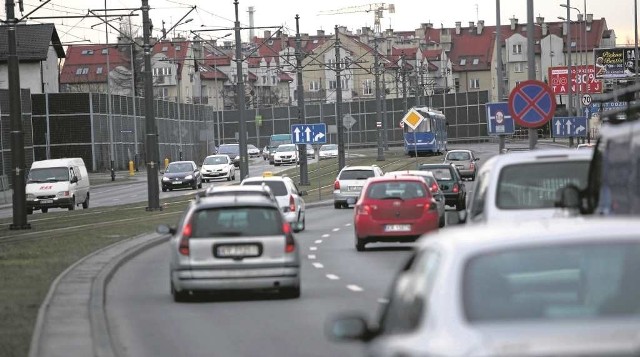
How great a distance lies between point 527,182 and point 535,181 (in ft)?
0.43

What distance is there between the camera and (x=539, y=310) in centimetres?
682

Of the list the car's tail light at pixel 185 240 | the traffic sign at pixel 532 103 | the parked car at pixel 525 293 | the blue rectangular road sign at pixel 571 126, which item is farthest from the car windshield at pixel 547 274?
the blue rectangular road sign at pixel 571 126

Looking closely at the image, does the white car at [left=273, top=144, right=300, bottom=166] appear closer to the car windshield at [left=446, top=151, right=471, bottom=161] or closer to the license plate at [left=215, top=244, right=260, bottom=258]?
the car windshield at [left=446, top=151, right=471, bottom=161]

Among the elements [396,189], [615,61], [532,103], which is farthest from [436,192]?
[615,61]

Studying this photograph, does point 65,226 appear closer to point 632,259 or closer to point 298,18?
point 298,18

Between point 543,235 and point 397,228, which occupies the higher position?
point 543,235

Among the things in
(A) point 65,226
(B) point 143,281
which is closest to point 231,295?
(B) point 143,281

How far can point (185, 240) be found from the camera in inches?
805

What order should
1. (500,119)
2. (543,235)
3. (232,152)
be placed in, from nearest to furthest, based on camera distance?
(543,235) < (500,119) < (232,152)

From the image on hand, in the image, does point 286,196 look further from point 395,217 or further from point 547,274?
point 547,274

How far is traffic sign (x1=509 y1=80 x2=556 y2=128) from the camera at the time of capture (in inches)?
1072

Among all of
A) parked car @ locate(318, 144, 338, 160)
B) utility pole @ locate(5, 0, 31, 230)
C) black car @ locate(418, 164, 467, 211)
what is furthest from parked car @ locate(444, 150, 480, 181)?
parked car @ locate(318, 144, 338, 160)

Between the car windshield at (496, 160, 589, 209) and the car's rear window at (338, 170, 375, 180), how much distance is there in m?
38.6

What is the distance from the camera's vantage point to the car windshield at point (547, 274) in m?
6.70
